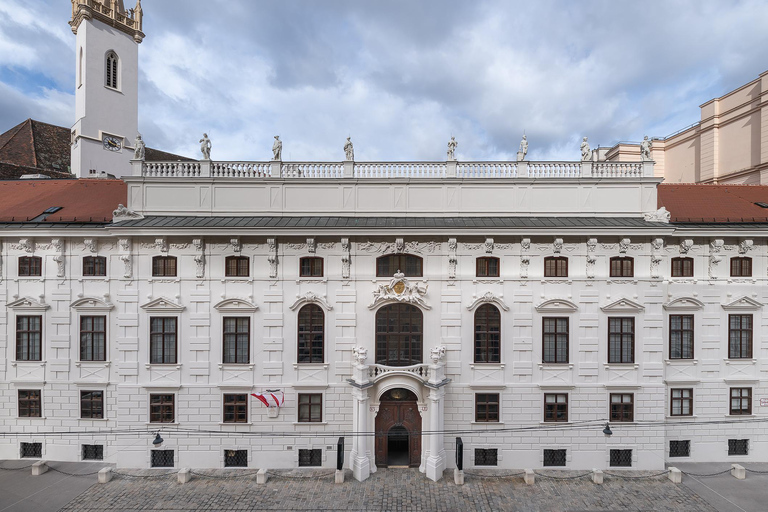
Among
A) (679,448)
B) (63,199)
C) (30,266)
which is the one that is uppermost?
(63,199)

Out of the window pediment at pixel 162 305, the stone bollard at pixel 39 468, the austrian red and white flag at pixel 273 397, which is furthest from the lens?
the window pediment at pixel 162 305

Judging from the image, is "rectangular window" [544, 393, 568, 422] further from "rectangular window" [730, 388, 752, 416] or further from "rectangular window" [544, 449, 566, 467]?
"rectangular window" [730, 388, 752, 416]

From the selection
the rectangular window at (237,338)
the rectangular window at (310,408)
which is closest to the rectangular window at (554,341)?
the rectangular window at (310,408)

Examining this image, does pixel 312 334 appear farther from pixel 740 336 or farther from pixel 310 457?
pixel 740 336

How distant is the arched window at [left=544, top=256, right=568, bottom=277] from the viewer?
1902 cm

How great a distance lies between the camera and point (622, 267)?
19.0m

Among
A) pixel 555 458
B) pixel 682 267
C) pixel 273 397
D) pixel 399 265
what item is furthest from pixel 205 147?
pixel 682 267

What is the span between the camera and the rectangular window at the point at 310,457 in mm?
19078

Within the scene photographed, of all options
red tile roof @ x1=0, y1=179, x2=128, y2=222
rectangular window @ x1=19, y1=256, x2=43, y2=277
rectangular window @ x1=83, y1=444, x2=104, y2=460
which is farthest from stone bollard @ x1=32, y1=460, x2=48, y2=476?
red tile roof @ x1=0, y1=179, x2=128, y2=222

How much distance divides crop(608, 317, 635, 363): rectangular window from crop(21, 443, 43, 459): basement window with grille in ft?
96.2

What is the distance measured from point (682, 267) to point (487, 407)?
1225 cm

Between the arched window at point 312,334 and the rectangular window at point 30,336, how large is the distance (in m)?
13.3

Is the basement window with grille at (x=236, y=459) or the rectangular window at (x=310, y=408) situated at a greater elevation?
the rectangular window at (x=310, y=408)

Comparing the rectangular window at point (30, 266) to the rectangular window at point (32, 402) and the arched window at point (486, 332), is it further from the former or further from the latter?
the arched window at point (486, 332)
